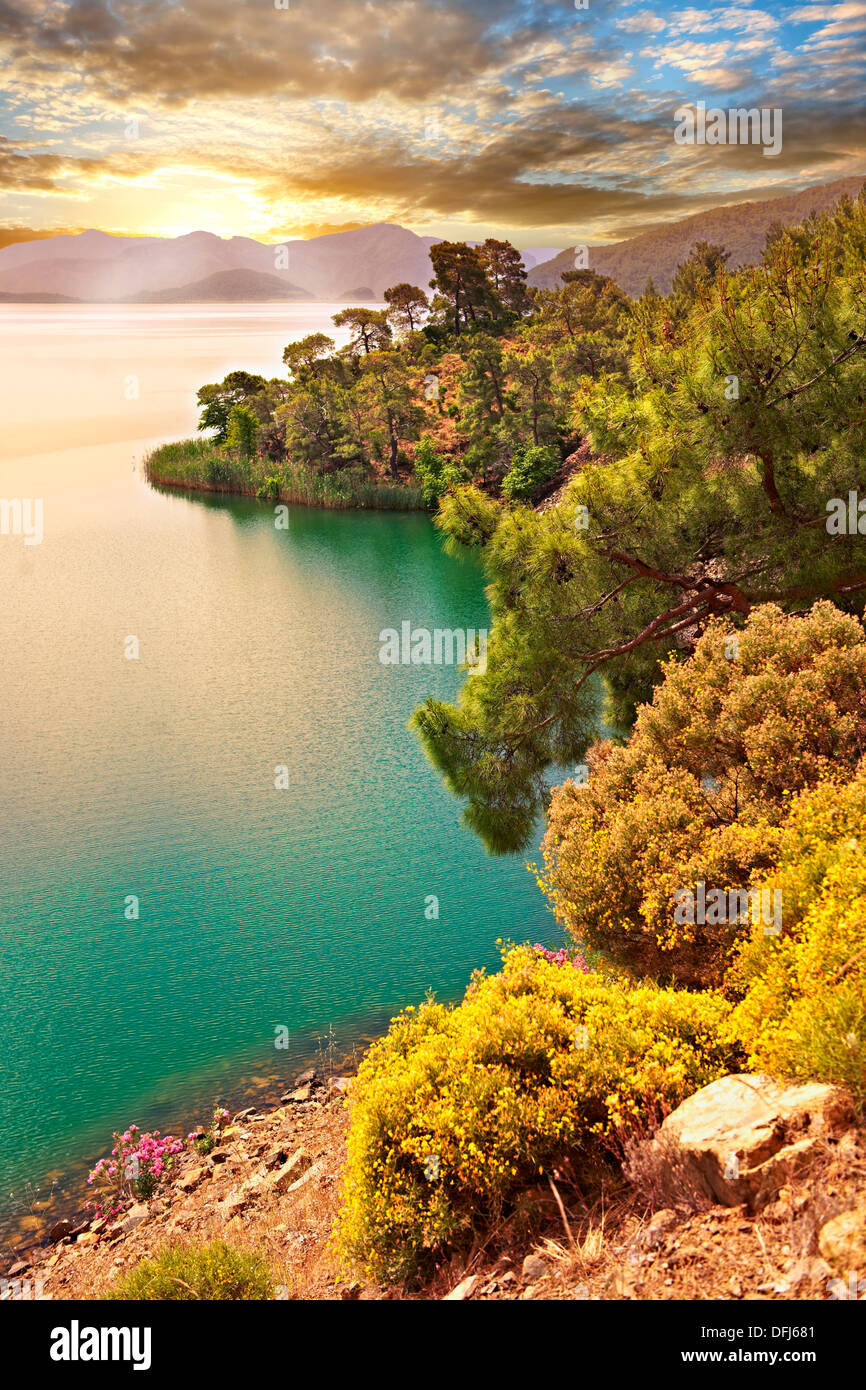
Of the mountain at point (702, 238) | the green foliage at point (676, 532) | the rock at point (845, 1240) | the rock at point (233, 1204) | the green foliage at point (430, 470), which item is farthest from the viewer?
the mountain at point (702, 238)

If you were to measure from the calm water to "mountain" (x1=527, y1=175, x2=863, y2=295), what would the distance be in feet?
425

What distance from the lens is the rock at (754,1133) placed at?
4324 mm

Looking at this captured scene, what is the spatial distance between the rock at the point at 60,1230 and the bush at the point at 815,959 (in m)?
6.35

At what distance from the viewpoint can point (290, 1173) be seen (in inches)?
316

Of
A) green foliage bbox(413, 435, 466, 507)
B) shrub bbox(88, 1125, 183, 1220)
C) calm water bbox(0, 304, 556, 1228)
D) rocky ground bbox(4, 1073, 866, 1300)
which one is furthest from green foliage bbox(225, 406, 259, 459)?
rocky ground bbox(4, 1073, 866, 1300)

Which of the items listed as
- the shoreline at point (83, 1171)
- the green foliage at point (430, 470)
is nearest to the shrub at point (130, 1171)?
the shoreline at point (83, 1171)

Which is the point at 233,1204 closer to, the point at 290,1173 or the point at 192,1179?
the point at 290,1173


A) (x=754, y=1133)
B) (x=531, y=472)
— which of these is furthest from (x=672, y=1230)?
(x=531, y=472)

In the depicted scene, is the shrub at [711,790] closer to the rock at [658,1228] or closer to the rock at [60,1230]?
the rock at [658,1228]

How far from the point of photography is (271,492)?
47000 millimetres

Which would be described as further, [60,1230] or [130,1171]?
[130,1171]

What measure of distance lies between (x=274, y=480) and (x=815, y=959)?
44.9 metres

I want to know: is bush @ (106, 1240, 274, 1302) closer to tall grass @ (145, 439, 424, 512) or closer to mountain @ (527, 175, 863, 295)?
tall grass @ (145, 439, 424, 512)

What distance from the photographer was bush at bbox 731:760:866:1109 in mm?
4531
